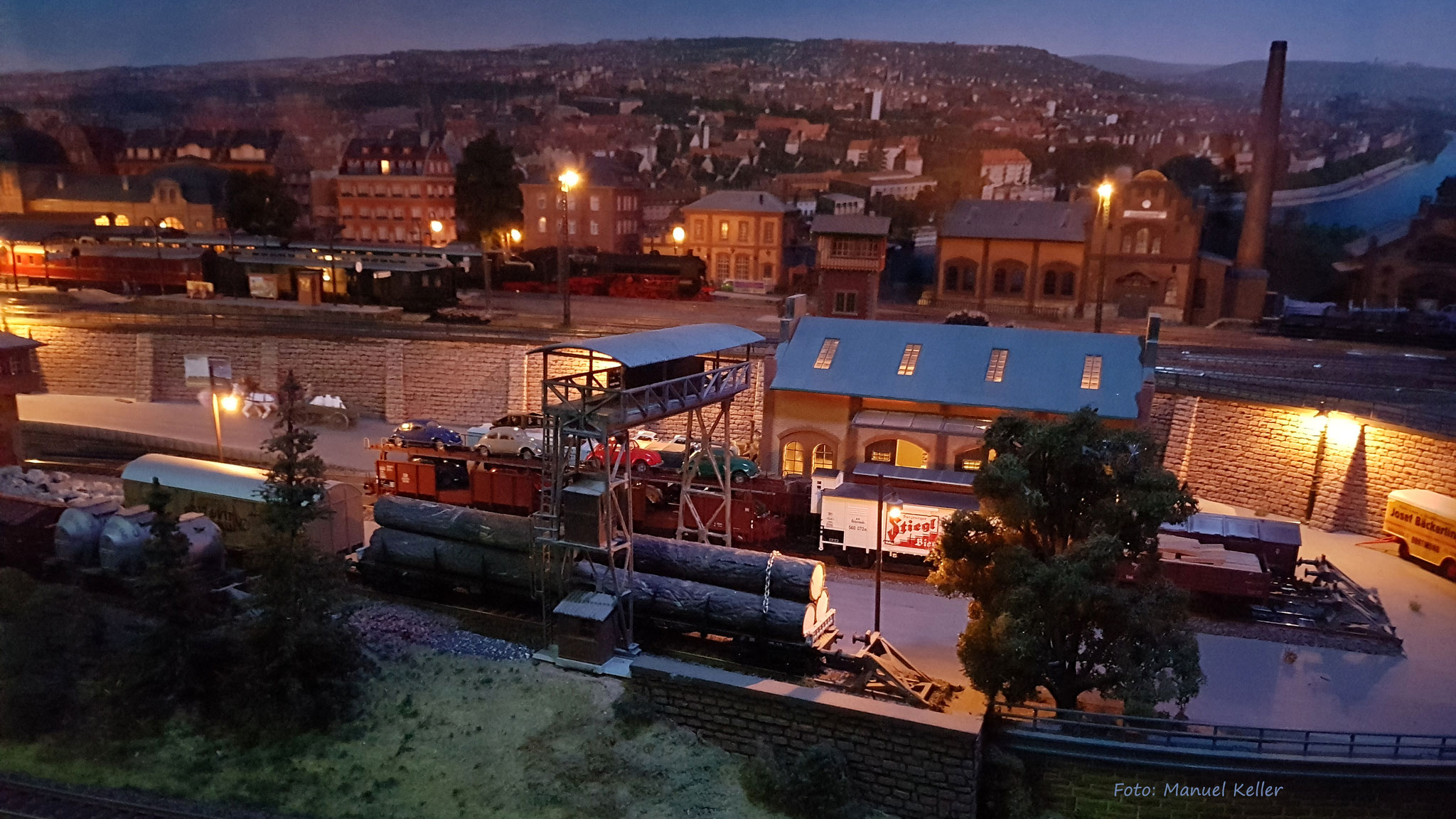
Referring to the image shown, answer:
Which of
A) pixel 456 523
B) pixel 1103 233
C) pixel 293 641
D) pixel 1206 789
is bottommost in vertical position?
pixel 1206 789

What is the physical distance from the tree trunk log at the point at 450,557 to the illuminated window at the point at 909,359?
42.3ft

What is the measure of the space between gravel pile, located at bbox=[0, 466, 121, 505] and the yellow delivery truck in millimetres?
33290

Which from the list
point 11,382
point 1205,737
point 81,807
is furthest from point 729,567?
point 11,382

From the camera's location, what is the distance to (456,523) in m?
18.0

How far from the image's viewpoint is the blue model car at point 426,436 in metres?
25.7

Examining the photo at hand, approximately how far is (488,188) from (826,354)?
30.0m

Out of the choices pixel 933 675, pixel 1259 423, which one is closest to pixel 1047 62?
pixel 1259 423

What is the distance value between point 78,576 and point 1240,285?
145 feet

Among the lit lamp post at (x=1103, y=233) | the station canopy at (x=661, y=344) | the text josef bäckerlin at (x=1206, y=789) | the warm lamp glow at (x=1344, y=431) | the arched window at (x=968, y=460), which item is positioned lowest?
the text josef bäckerlin at (x=1206, y=789)

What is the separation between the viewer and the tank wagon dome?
19.8 meters

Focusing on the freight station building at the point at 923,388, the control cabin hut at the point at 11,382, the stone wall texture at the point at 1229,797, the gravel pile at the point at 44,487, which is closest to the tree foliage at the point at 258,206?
the control cabin hut at the point at 11,382

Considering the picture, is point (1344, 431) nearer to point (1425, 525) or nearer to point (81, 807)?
point (1425, 525)

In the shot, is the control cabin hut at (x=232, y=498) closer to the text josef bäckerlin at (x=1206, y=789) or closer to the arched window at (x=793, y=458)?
the arched window at (x=793, y=458)

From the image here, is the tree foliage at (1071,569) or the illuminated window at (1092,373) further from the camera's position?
the illuminated window at (1092,373)
